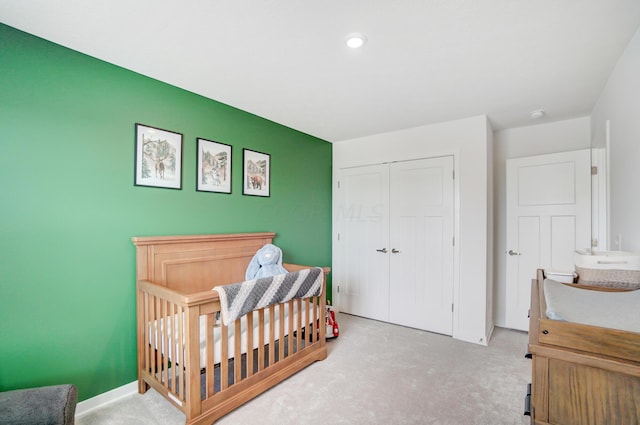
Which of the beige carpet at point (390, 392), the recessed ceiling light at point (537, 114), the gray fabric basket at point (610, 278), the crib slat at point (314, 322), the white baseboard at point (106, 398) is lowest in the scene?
the beige carpet at point (390, 392)

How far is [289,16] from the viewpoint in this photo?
4.96 ft

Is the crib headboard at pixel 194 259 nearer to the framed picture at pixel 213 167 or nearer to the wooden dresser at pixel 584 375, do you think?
the framed picture at pixel 213 167

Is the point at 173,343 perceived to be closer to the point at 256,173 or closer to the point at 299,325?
the point at 299,325

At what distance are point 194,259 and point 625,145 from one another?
3.00 metres

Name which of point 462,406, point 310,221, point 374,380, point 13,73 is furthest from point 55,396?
point 310,221

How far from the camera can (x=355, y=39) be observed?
5.50ft

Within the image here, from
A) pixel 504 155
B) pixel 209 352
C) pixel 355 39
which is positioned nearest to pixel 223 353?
pixel 209 352

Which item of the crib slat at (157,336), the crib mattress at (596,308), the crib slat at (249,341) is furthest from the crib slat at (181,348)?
the crib mattress at (596,308)

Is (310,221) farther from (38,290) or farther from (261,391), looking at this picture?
(38,290)

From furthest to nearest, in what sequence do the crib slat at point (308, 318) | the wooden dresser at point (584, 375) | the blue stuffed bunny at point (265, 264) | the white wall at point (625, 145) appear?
the blue stuffed bunny at point (265, 264) < the crib slat at point (308, 318) < the white wall at point (625, 145) < the wooden dresser at point (584, 375)

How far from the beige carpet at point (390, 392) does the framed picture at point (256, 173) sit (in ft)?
5.48

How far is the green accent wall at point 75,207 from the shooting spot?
64.2 inches

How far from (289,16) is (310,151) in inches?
85.1

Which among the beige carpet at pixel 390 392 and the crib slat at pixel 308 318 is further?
the crib slat at pixel 308 318
